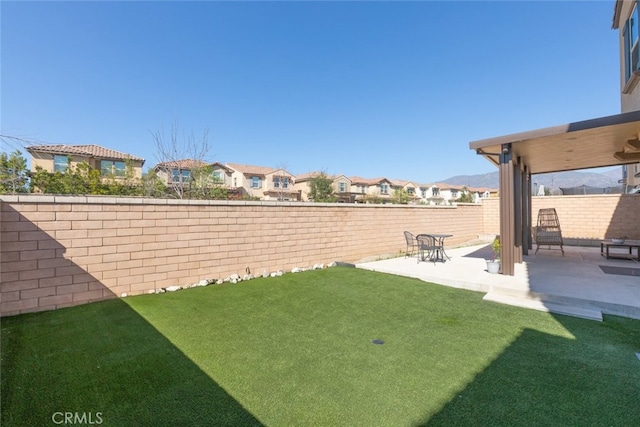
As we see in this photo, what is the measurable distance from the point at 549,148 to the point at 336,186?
38421 millimetres

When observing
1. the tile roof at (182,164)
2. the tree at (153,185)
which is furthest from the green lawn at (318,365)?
the tree at (153,185)

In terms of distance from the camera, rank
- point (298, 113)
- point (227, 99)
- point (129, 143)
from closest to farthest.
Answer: point (129, 143) → point (227, 99) → point (298, 113)

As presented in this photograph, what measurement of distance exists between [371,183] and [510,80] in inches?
1465

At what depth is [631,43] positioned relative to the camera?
7.60 m

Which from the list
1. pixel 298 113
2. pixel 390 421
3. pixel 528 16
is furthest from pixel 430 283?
pixel 298 113

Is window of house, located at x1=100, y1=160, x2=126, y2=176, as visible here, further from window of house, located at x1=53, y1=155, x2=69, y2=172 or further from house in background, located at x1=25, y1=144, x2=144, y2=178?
window of house, located at x1=53, y1=155, x2=69, y2=172

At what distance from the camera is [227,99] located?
17.5 metres

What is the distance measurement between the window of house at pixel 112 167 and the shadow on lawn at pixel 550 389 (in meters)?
27.4

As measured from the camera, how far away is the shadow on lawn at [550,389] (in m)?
2.03

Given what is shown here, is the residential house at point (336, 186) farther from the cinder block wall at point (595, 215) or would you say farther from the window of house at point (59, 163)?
the cinder block wall at point (595, 215)

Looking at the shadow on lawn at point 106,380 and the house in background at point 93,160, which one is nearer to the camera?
the shadow on lawn at point 106,380

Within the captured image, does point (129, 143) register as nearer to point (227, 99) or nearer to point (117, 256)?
point (227, 99)

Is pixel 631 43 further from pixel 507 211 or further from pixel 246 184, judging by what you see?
pixel 246 184

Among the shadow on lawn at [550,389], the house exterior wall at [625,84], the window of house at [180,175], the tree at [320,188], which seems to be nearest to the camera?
the shadow on lawn at [550,389]
